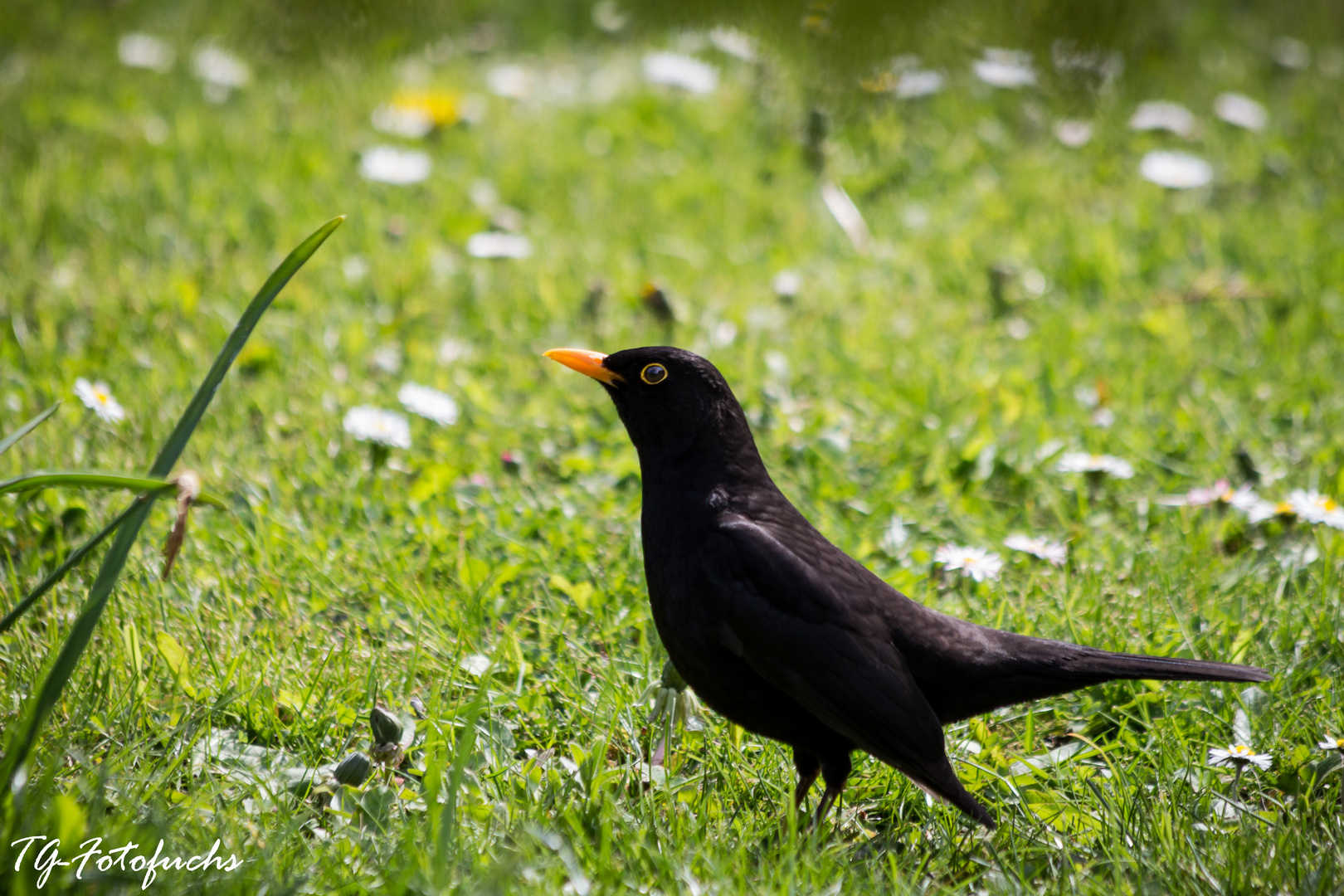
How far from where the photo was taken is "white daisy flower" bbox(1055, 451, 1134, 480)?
139 inches

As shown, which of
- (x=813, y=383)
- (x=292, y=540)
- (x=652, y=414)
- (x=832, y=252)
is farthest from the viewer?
(x=832, y=252)

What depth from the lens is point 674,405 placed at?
2697mm

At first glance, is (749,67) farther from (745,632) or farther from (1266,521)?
(1266,521)

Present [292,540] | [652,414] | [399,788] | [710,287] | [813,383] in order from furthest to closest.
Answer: [710,287] → [813,383] → [292,540] → [652,414] → [399,788]

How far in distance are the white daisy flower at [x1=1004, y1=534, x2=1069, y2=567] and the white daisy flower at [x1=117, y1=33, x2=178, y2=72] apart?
556cm

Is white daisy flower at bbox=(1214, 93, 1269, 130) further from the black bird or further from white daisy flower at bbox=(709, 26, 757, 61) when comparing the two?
the black bird

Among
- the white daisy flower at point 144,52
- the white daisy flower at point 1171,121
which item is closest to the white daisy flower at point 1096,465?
the white daisy flower at point 1171,121

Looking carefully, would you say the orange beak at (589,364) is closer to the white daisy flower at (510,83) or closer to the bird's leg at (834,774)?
the bird's leg at (834,774)

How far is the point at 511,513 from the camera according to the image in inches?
134

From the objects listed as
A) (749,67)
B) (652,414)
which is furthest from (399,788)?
(749,67)

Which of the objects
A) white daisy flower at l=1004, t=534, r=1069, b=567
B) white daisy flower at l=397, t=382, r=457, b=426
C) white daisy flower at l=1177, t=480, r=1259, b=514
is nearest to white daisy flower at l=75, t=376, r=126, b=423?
white daisy flower at l=397, t=382, r=457, b=426

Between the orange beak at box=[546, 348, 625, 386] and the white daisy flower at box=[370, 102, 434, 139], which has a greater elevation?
the white daisy flower at box=[370, 102, 434, 139]

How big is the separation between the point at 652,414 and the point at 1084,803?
1.31 metres

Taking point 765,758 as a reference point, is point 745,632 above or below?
above
